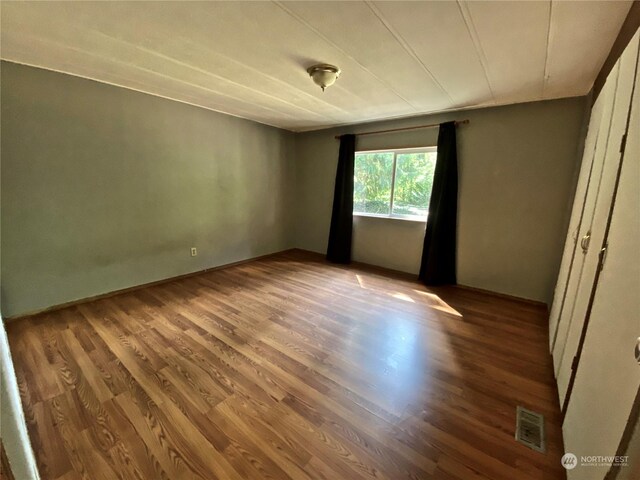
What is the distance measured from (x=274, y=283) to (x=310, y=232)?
173 cm

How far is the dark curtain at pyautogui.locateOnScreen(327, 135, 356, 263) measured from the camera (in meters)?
4.13

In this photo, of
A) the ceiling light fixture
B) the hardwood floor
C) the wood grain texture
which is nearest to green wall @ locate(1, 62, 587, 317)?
the hardwood floor

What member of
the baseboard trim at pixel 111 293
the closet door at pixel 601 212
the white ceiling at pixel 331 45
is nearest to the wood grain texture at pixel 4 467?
the white ceiling at pixel 331 45

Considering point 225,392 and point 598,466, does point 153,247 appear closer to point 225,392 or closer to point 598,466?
point 225,392

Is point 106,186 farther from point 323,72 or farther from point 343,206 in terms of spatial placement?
point 343,206

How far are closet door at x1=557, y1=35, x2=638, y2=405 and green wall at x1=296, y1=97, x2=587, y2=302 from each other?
4.82 ft

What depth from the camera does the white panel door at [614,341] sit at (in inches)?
31.8

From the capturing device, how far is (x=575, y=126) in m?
2.57

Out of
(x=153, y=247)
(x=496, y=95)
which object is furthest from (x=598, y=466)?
(x=153, y=247)

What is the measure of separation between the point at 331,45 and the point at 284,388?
7.40 ft

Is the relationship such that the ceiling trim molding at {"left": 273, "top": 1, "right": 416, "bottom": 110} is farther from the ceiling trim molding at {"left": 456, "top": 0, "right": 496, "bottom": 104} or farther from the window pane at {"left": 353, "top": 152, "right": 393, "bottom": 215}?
the window pane at {"left": 353, "top": 152, "right": 393, "bottom": 215}

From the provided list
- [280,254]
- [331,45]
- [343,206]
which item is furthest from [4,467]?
[280,254]

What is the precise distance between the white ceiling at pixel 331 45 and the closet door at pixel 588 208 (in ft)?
1.23

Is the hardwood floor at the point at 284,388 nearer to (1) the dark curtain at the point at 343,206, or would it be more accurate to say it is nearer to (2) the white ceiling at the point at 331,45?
(1) the dark curtain at the point at 343,206
